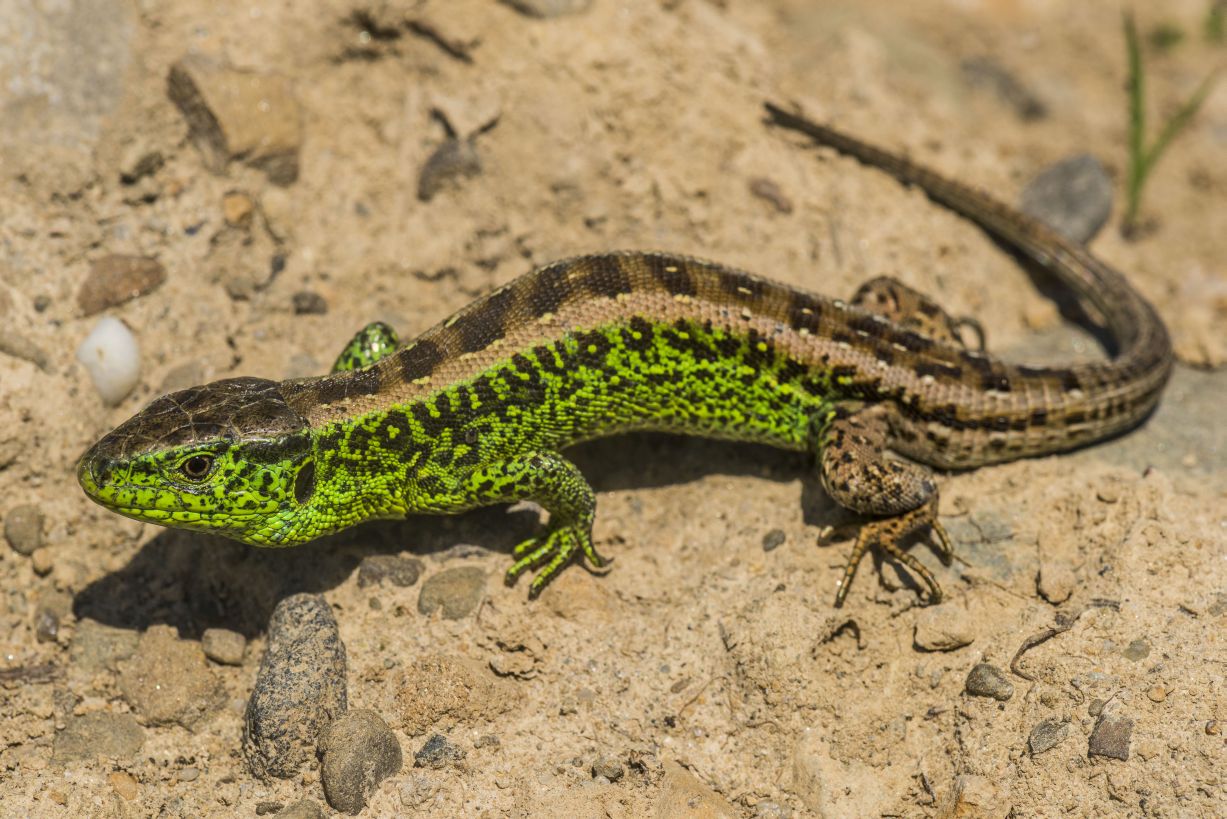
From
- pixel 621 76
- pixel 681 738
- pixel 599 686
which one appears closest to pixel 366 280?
pixel 621 76

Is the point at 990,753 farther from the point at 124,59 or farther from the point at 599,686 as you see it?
the point at 124,59

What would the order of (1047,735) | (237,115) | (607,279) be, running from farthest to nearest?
(237,115), (607,279), (1047,735)

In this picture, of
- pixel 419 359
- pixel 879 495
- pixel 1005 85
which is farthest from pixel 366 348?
pixel 1005 85

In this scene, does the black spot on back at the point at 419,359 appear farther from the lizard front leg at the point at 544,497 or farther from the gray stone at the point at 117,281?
the gray stone at the point at 117,281

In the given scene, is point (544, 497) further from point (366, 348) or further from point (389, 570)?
point (366, 348)

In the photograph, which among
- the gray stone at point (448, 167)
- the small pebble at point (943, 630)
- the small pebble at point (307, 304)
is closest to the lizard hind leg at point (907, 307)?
the small pebble at point (943, 630)

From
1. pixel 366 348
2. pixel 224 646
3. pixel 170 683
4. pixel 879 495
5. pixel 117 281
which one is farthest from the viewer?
pixel 117 281
